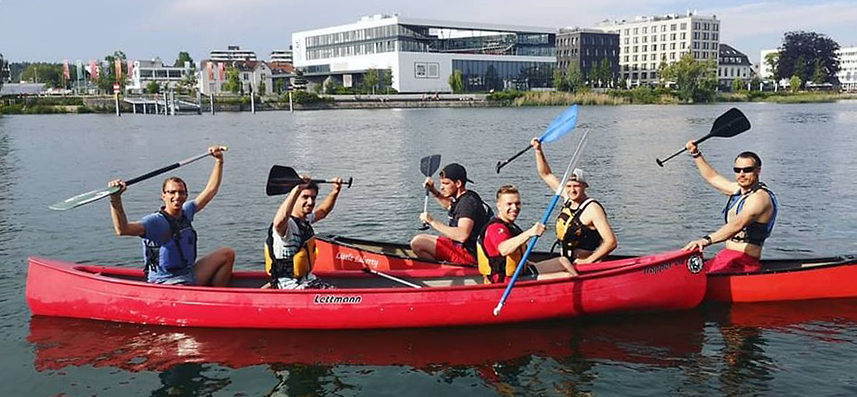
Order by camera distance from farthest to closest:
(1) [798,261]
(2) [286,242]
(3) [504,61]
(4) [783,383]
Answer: (3) [504,61]
(1) [798,261]
(2) [286,242]
(4) [783,383]

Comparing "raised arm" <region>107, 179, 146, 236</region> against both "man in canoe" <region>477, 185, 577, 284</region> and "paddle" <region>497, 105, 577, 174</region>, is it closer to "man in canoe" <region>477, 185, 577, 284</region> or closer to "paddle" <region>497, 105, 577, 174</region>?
"man in canoe" <region>477, 185, 577, 284</region>

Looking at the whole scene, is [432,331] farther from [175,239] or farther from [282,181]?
[175,239]

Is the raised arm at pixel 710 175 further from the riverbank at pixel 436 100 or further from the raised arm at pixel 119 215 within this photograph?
the riverbank at pixel 436 100

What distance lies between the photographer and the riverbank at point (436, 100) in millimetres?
84750

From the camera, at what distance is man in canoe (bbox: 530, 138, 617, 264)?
8.23m

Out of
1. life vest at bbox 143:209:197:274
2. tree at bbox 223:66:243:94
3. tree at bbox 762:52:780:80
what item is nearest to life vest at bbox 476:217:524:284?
life vest at bbox 143:209:197:274

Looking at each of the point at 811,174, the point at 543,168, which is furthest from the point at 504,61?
the point at 543,168

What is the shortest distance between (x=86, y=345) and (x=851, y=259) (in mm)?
9067

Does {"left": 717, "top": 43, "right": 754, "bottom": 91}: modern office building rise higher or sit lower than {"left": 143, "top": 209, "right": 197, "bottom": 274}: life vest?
higher

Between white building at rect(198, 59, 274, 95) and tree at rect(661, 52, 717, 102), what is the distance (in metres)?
59.7

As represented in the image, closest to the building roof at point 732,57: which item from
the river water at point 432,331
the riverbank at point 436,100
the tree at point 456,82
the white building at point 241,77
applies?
the riverbank at point 436,100

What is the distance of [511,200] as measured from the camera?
7.39 m

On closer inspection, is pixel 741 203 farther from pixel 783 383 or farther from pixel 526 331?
pixel 526 331

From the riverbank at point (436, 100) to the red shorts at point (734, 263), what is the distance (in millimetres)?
77277
